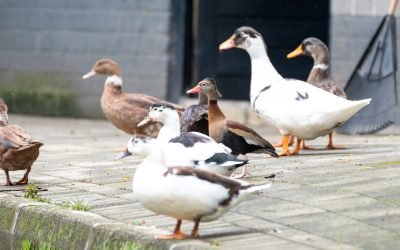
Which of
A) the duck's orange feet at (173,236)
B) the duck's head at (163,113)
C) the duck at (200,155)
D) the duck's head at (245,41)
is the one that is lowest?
the duck's orange feet at (173,236)

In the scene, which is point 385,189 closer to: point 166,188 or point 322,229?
point 322,229

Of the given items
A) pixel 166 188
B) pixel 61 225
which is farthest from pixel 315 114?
pixel 166 188

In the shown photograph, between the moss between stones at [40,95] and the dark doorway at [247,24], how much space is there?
1.79 meters

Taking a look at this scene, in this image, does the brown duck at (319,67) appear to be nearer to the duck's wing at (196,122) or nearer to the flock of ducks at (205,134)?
the flock of ducks at (205,134)

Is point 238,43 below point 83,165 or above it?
above

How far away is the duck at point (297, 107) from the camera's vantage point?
28.7 ft

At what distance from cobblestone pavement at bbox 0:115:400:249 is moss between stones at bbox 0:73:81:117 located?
3.85 meters

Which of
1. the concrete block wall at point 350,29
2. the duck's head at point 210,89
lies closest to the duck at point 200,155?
the duck's head at point 210,89

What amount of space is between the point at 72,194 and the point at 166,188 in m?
2.17

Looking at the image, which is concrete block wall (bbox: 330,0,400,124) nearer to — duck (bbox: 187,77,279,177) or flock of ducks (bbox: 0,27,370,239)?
flock of ducks (bbox: 0,27,370,239)

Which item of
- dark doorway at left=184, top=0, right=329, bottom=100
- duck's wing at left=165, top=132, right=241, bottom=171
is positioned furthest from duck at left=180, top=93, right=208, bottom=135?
dark doorway at left=184, top=0, right=329, bottom=100

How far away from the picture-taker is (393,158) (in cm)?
835

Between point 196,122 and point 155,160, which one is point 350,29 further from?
point 155,160

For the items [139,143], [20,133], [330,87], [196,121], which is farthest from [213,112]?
[139,143]
